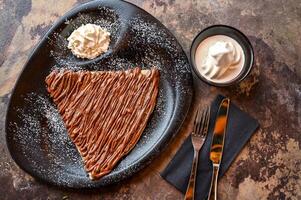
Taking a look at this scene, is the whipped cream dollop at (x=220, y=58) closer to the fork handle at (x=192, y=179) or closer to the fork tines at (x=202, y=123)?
the fork tines at (x=202, y=123)

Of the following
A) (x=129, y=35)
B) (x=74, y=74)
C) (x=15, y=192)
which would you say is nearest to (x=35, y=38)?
(x=74, y=74)

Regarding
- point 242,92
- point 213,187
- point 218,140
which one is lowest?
point 213,187

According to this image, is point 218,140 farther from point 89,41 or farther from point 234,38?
point 89,41

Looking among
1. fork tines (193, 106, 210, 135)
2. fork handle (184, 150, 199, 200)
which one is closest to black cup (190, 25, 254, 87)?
fork tines (193, 106, 210, 135)

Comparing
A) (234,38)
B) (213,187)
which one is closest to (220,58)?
(234,38)

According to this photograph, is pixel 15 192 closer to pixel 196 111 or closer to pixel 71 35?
pixel 71 35

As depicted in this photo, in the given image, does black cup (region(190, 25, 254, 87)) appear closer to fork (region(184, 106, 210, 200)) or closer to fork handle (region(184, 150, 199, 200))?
fork (region(184, 106, 210, 200))

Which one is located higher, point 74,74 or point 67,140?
point 74,74
